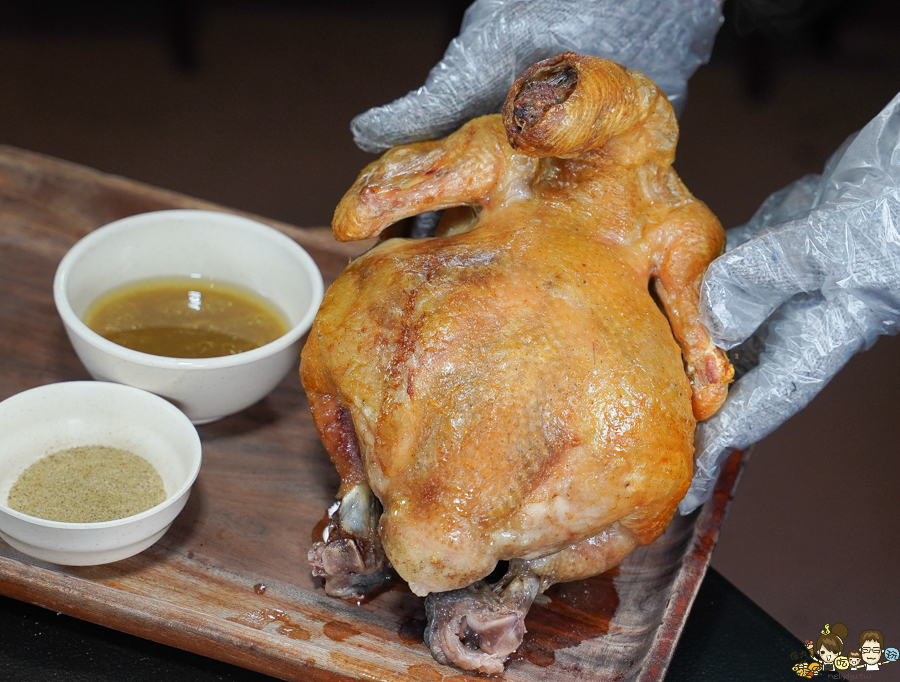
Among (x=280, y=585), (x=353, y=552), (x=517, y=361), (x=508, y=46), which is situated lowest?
(x=280, y=585)

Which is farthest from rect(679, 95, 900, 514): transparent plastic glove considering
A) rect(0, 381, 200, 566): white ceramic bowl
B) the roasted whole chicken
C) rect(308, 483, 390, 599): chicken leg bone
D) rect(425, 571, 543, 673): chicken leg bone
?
rect(0, 381, 200, 566): white ceramic bowl

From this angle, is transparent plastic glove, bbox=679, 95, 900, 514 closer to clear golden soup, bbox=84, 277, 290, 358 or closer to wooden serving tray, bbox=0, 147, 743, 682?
wooden serving tray, bbox=0, 147, 743, 682

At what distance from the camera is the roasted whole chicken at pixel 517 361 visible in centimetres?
153

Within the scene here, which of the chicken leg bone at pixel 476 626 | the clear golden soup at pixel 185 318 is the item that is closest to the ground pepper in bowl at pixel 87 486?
the clear golden soup at pixel 185 318

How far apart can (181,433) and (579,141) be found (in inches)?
32.2

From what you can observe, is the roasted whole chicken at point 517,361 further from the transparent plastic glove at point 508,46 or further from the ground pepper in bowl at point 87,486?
the ground pepper in bowl at point 87,486

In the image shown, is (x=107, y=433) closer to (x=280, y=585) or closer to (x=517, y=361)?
(x=280, y=585)

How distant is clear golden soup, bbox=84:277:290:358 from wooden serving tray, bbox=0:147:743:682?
0.14m

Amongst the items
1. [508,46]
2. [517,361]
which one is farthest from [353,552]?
[508,46]

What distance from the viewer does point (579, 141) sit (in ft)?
5.30

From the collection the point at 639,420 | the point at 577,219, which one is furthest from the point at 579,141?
the point at 639,420

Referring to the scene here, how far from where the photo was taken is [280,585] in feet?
5.62

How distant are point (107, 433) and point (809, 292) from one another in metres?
1.24

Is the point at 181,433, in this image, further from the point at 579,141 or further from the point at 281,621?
the point at 579,141
